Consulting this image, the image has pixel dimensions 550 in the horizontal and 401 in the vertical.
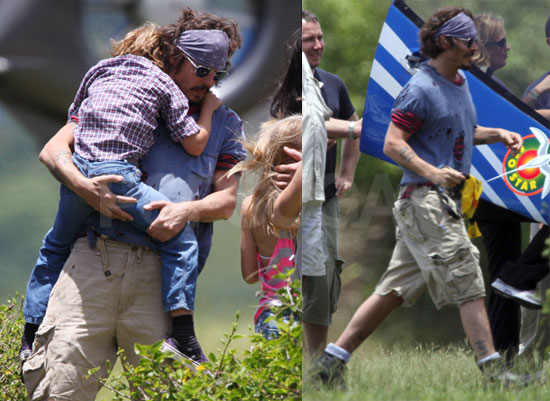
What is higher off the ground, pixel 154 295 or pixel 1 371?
pixel 154 295

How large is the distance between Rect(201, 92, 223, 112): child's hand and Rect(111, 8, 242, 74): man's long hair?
171 mm

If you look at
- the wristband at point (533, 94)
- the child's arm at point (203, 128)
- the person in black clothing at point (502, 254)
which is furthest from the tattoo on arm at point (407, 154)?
the child's arm at point (203, 128)

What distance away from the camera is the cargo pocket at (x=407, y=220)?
2984mm

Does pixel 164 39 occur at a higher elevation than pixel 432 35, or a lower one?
lower

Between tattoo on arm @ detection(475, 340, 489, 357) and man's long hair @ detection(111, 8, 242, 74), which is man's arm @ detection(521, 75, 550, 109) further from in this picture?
man's long hair @ detection(111, 8, 242, 74)


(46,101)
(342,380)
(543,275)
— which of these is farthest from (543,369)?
(46,101)

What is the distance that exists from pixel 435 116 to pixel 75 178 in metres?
1.46

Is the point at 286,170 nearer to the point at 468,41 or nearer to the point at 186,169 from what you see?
the point at 186,169

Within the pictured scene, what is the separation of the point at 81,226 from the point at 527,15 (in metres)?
2.01

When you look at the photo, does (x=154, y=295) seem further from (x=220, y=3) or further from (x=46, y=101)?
(x=220, y=3)

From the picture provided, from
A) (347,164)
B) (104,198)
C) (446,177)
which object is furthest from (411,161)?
(104,198)

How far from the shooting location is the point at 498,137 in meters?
3.05

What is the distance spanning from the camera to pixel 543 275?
322 centimetres

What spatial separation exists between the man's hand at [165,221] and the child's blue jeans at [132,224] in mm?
18
